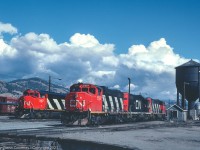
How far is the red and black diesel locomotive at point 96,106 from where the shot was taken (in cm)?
2605

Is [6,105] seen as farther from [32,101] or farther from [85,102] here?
[85,102]

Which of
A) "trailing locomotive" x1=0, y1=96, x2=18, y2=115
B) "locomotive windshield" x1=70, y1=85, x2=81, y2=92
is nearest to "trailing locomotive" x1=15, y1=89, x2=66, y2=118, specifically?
"trailing locomotive" x1=0, y1=96, x2=18, y2=115

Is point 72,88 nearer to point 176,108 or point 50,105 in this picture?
point 50,105

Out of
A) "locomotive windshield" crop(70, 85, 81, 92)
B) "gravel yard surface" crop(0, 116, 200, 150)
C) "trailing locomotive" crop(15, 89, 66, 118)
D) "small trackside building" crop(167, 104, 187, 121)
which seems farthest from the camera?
"small trackside building" crop(167, 104, 187, 121)

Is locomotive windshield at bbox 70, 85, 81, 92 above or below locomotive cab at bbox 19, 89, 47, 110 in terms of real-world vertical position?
above

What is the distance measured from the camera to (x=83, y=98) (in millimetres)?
26156

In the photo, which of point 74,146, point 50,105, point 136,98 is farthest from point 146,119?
point 74,146

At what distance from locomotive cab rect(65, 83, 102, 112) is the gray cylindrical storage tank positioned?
33.4m

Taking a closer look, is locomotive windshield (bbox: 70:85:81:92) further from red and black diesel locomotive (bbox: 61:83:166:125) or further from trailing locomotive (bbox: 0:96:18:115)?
trailing locomotive (bbox: 0:96:18:115)

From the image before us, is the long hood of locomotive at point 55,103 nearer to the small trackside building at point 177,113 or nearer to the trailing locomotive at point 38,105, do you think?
the trailing locomotive at point 38,105

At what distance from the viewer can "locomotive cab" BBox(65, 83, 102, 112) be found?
26.1m

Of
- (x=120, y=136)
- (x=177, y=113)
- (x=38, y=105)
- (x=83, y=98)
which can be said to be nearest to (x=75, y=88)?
(x=83, y=98)

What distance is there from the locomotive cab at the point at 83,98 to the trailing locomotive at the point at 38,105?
11587 mm

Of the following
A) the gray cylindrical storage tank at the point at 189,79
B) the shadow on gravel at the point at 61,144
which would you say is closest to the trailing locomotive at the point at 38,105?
the shadow on gravel at the point at 61,144
